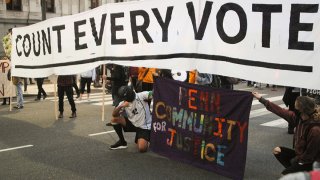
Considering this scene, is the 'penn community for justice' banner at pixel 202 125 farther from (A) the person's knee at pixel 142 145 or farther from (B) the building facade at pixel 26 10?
(B) the building facade at pixel 26 10

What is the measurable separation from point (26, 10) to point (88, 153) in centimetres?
2149

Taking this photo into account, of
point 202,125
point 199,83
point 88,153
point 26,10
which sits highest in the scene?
point 26,10

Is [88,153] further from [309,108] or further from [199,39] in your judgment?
[309,108]

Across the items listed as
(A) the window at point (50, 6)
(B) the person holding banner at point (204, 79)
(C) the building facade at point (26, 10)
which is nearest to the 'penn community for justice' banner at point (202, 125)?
(B) the person holding banner at point (204, 79)

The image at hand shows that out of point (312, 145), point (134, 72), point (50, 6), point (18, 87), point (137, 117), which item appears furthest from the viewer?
point (50, 6)

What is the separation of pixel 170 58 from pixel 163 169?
64.7 inches

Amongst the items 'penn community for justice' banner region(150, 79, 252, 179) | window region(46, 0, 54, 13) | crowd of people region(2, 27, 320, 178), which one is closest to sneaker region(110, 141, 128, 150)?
crowd of people region(2, 27, 320, 178)

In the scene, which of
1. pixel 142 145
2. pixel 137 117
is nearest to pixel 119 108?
pixel 137 117

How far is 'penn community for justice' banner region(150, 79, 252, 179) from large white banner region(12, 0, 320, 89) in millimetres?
534

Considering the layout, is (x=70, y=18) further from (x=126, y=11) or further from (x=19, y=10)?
(x=19, y=10)

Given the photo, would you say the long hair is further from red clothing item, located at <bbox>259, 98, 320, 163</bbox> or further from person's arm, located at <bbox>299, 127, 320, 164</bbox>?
person's arm, located at <bbox>299, 127, 320, 164</bbox>

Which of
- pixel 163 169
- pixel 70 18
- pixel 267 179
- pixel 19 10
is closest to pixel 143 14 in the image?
pixel 70 18

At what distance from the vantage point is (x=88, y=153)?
6.88 m

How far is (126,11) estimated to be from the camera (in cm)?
612
